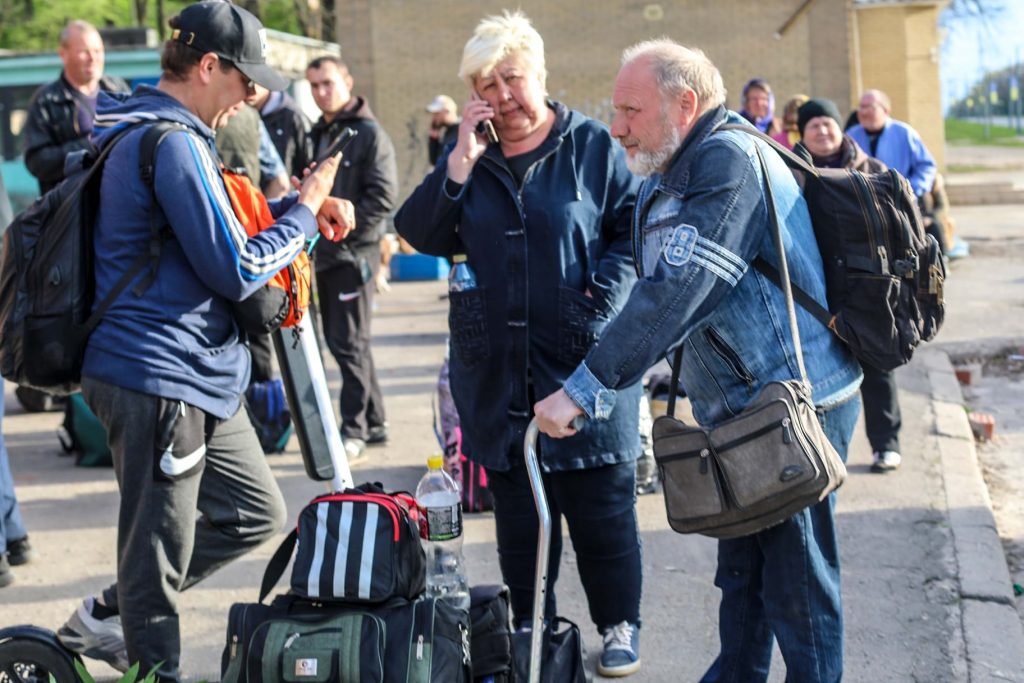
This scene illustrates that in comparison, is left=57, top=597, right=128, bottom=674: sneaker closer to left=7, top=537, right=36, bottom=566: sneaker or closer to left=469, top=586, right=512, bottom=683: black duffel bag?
left=469, top=586, right=512, bottom=683: black duffel bag

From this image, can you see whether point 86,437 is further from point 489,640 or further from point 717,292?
point 717,292

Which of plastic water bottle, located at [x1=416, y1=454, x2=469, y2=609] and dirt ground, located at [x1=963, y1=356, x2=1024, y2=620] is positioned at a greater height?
plastic water bottle, located at [x1=416, y1=454, x2=469, y2=609]

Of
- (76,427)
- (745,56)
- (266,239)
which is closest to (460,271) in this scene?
(266,239)

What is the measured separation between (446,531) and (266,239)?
102 cm

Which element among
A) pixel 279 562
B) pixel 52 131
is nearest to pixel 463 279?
pixel 279 562

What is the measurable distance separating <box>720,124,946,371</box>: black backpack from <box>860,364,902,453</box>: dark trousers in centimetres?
340

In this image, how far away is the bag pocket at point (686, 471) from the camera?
324 cm

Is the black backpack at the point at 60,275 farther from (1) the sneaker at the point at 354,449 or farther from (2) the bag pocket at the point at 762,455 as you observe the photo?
Answer: (1) the sneaker at the point at 354,449

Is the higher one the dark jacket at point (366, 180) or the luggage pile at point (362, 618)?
the dark jacket at point (366, 180)

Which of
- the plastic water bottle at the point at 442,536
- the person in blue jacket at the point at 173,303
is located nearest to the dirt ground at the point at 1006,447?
the plastic water bottle at the point at 442,536

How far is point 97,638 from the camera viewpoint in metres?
4.16

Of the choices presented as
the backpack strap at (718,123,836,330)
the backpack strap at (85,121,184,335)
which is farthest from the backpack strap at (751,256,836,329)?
the backpack strap at (85,121,184,335)

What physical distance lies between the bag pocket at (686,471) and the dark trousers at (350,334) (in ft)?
13.7

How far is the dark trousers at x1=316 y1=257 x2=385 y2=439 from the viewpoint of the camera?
24.1 ft
